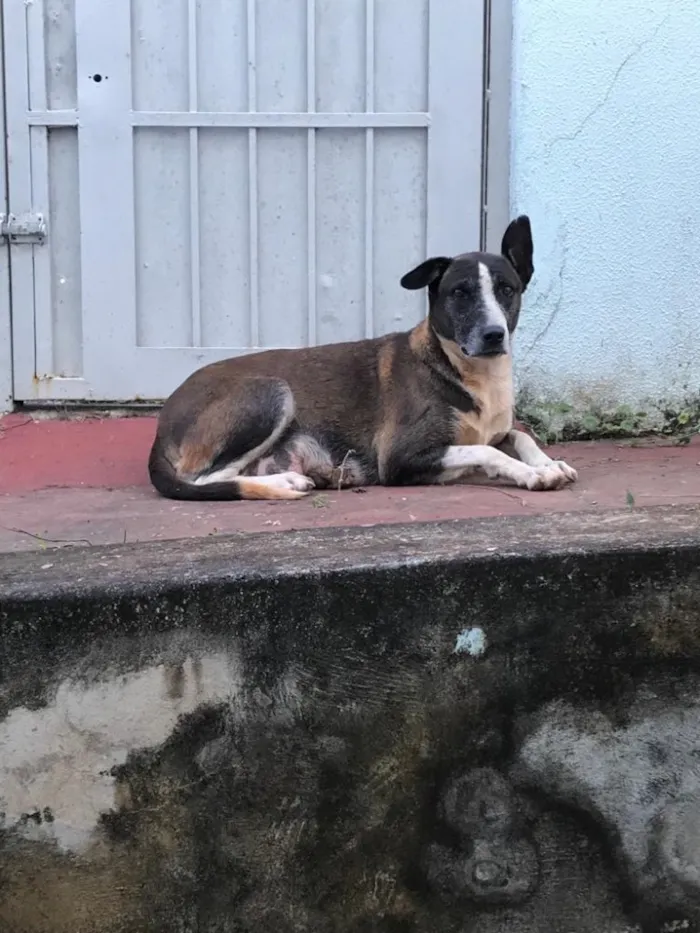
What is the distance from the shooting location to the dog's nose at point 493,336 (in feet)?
14.3

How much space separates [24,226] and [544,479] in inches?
112

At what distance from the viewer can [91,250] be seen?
560cm

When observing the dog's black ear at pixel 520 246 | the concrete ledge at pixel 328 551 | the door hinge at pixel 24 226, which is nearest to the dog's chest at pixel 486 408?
the dog's black ear at pixel 520 246

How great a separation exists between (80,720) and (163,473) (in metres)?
2.27

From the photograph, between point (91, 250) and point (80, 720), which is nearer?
point (80, 720)

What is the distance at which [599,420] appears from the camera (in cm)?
540

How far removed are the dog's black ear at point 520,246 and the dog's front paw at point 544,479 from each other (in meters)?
0.84

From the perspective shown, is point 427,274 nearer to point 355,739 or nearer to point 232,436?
point 232,436

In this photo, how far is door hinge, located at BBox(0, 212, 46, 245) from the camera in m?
5.61

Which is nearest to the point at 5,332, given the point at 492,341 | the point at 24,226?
the point at 24,226

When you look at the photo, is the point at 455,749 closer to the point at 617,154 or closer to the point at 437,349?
the point at 437,349

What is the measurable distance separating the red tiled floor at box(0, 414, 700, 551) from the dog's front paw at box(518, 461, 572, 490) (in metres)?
0.05

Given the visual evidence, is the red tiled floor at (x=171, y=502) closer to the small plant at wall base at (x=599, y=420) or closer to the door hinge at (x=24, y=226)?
the small plant at wall base at (x=599, y=420)

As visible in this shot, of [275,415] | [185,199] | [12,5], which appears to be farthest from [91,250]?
[275,415]
